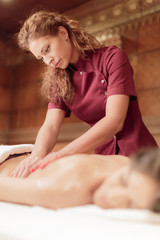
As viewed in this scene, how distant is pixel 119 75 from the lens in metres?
1.50

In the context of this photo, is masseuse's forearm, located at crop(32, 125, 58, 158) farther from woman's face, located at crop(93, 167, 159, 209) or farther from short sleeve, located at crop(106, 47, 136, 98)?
woman's face, located at crop(93, 167, 159, 209)

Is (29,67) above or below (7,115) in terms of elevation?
above

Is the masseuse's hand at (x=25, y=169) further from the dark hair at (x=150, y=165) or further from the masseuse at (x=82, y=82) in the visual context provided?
the dark hair at (x=150, y=165)

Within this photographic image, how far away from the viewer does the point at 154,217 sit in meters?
0.66

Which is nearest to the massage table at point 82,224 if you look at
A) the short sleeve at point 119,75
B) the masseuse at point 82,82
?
the masseuse at point 82,82

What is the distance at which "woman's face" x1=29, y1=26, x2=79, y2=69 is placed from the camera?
1534mm

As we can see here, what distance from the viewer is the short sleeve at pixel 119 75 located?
1453 mm

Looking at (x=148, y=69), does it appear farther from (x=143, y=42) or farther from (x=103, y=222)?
(x=103, y=222)

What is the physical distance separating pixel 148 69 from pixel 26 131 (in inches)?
81.4

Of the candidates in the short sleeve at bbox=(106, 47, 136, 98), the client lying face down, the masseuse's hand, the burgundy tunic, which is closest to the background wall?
the burgundy tunic

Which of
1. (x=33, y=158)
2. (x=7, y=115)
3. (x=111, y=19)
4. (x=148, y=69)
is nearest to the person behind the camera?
(x=33, y=158)

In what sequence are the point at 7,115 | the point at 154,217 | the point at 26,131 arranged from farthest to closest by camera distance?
the point at 7,115 < the point at 26,131 < the point at 154,217

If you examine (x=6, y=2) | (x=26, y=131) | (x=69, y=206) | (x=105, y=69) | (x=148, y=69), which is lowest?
(x=26, y=131)

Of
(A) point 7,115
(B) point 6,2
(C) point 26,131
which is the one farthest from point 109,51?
(A) point 7,115
